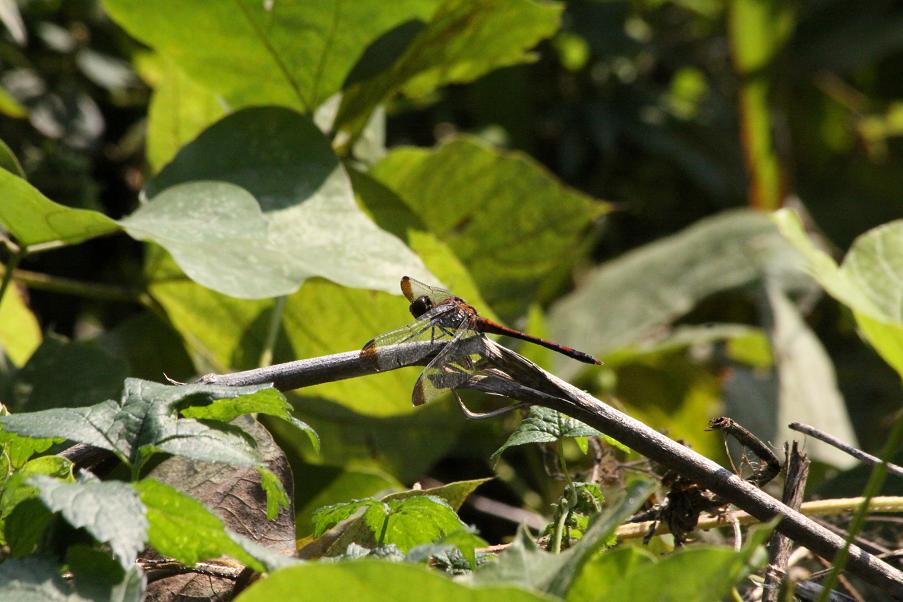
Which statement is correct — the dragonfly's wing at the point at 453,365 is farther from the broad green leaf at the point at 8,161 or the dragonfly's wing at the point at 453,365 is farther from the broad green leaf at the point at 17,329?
the broad green leaf at the point at 17,329

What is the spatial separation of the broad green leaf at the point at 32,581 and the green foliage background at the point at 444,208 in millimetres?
163

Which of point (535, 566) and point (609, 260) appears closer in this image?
point (535, 566)

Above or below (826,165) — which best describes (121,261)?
above

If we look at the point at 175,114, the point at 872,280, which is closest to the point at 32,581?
the point at 872,280

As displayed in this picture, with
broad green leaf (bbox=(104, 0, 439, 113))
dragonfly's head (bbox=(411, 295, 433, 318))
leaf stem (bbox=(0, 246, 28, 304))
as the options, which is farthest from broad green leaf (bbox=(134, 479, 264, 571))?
broad green leaf (bbox=(104, 0, 439, 113))

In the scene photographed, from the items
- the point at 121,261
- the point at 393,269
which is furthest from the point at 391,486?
the point at 121,261

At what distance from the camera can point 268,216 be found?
991 mm

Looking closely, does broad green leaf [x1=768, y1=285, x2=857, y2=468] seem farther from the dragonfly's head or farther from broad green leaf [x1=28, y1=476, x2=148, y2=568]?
broad green leaf [x1=28, y1=476, x2=148, y2=568]

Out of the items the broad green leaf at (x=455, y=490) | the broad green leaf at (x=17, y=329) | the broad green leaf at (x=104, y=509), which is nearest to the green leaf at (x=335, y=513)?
the broad green leaf at (x=455, y=490)

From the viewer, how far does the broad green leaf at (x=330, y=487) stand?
0.98 meters

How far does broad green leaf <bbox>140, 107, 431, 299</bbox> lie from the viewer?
0.87 meters

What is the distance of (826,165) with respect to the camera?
88.1 inches

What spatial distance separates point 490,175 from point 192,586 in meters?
0.76

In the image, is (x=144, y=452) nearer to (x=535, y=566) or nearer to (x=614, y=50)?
(x=535, y=566)
